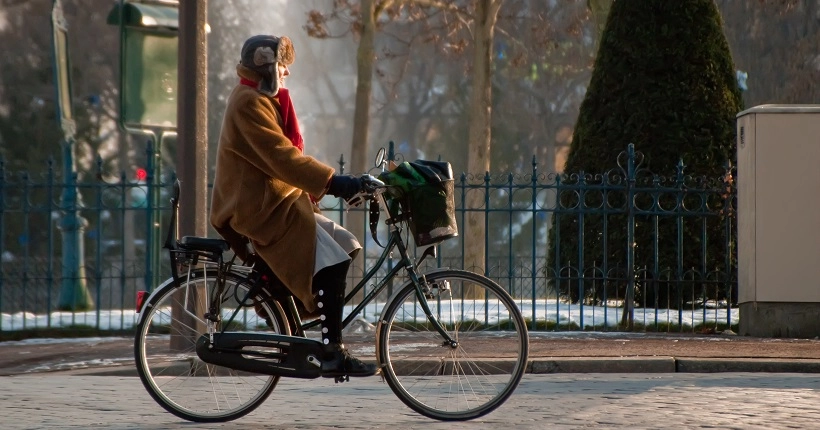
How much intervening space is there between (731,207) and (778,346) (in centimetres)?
240

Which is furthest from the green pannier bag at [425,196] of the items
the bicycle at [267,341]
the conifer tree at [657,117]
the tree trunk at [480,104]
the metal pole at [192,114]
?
the tree trunk at [480,104]

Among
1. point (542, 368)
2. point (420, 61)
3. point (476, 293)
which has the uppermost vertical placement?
point (420, 61)

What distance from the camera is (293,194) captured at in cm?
664

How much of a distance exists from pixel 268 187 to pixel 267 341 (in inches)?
26.9

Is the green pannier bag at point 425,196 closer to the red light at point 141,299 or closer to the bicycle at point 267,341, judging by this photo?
the bicycle at point 267,341

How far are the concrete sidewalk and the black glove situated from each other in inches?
122

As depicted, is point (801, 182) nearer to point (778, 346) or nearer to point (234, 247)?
point (778, 346)

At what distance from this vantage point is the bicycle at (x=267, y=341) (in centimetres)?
655

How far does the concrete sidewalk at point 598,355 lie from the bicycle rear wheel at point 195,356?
112 inches

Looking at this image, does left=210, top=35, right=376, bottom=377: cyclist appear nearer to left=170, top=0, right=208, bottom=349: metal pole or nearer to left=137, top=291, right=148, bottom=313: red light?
left=137, top=291, right=148, bottom=313: red light

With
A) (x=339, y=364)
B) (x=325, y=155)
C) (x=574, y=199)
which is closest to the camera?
(x=339, y=364)

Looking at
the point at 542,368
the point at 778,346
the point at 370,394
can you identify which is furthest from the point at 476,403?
the point at 778,346

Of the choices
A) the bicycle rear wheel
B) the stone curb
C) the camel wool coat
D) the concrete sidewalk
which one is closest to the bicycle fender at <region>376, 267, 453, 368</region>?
the camel wool coat

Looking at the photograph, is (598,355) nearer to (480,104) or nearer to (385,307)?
(385,307)
